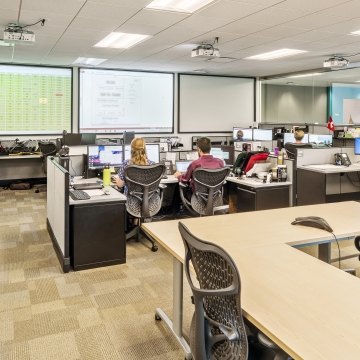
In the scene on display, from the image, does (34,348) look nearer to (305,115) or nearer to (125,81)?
(125,81)

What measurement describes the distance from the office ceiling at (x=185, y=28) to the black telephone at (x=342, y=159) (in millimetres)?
1642

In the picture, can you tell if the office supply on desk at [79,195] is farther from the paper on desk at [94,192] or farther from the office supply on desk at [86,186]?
the office supply on desk at [86,186]

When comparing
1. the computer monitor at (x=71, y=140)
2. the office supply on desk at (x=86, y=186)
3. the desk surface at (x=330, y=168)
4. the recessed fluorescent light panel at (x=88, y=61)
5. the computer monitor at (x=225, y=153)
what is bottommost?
the office supply on desk at (x=86, y=186)

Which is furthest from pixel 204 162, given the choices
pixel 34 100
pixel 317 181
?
pixel 34 100

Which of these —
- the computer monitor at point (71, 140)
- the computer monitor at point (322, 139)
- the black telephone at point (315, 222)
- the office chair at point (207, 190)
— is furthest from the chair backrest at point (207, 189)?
the computer monitor at point (322, 139)

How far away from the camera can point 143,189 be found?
4.21 m

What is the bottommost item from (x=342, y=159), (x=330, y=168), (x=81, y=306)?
(x=81, y=306)

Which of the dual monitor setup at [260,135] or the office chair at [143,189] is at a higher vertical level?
the dual monitor setup at [260,135]

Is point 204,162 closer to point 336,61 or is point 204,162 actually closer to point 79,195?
point 79,195

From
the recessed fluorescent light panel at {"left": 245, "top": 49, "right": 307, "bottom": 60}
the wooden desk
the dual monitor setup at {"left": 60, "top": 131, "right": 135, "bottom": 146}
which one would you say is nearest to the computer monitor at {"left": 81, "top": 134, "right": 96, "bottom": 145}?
the dual monitor setup at {"left": 60, "top": 131, "right": 135, "bottom": 146}

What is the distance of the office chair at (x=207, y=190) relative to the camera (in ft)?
14.5

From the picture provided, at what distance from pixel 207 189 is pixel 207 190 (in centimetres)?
2

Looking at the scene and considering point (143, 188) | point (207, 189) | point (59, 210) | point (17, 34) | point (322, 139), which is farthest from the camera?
point (322, 139)

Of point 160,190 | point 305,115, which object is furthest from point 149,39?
point 305,115
